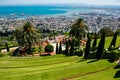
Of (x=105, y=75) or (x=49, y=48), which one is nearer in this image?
(x=105, y=75)

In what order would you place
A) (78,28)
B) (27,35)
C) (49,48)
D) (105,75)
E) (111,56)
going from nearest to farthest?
1. (105,75)
2. (111,56)
3. (27,35)
4. (49,48)
5. (78,28)

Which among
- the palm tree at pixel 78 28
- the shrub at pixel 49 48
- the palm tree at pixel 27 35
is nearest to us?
the palm tree at pixel 27 35

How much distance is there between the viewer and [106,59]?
123 feet

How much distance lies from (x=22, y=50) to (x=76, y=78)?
119ft

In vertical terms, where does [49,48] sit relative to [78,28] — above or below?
below

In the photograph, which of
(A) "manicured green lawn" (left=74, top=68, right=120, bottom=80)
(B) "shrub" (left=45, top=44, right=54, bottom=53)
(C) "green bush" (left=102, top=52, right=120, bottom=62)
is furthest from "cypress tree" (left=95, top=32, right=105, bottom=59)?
(B) "shrub" (left=45, top=44, right=54, bottom=53)

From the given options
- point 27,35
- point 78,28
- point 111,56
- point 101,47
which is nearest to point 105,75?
point 111,56

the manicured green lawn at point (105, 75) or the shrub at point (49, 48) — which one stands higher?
the manicured green lawn at point (105, 75)

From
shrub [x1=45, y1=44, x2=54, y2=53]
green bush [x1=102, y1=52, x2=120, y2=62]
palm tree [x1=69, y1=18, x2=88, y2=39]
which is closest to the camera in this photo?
green bush [x1=102, y1=52, x2=120, y2=62]

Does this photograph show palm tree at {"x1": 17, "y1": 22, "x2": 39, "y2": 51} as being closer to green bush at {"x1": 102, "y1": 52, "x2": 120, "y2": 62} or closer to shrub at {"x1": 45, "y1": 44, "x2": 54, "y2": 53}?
shrub at {"x1": 45, "y1": 44, "x2": 54, "y2": 53}

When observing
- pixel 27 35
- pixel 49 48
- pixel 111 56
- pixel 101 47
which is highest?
pixel 101 47

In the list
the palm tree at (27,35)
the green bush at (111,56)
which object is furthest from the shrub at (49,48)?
the green bush at (111,56)

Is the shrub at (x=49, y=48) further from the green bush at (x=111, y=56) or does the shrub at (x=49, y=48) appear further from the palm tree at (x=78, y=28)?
the green bush at (x=111, y=56)

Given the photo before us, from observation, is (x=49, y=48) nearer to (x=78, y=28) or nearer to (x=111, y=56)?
(x=78, y=28)
